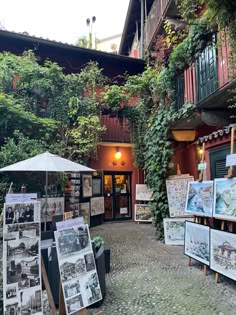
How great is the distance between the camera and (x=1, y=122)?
7.16m

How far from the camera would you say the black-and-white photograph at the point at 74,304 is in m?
2.59

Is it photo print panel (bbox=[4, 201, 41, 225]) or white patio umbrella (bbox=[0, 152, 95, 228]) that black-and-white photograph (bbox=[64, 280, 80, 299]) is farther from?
white patio umbrella (bbox=[0, 152, 95, 228])

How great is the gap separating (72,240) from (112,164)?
25.2ft

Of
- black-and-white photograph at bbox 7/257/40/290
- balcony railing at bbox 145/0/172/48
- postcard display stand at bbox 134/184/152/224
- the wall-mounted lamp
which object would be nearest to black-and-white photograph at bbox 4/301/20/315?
black-and-white photograph at bbox 7/257/40/290

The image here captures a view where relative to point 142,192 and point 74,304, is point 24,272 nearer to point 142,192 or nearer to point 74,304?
point 74,304

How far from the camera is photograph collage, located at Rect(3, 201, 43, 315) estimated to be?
245cm

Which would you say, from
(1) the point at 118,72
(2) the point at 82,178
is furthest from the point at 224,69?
(1) the point at 118,72

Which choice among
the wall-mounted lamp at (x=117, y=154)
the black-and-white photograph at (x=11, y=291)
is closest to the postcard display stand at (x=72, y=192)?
the wall-mounted lamp at (x=117, y=154)

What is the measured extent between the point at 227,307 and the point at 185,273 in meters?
1.22

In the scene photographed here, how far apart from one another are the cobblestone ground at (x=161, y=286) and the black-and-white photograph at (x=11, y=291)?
120 cm

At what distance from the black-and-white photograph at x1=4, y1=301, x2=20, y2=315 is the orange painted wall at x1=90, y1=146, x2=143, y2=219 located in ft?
25.1

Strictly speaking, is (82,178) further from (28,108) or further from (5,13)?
(5,13)

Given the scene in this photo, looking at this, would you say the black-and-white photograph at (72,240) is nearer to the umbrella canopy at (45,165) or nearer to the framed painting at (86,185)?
the umbrella canopy at (45,165)

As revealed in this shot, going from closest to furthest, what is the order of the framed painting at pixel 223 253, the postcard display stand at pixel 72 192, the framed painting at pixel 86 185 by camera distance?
the framed painting at pixel 223 253 < the postcard display stand at pixel 72 192 < the framed painting at pixel 86 185
